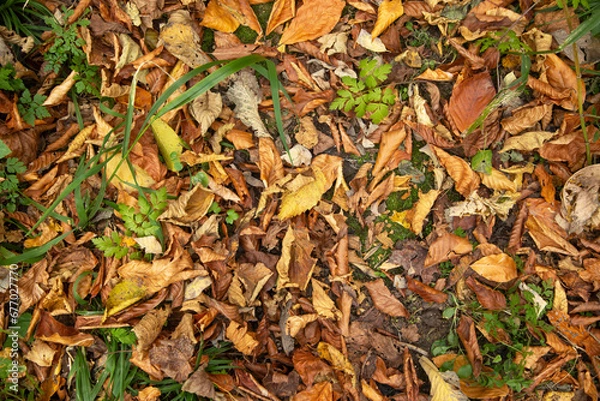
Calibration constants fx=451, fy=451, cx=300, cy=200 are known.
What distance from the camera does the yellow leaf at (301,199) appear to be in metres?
2.32

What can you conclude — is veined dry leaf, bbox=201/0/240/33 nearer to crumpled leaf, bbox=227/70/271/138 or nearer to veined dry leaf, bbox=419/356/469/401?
crumpled leaf, bbox=227/70/271/138

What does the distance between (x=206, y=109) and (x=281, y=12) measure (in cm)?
65

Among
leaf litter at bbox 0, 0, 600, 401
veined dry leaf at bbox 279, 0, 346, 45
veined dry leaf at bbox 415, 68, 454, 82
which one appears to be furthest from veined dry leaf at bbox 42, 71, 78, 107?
veined dry leaf at bbox 415, 68, 454, 82

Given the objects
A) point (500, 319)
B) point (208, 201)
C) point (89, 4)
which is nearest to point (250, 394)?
point (208, 201)

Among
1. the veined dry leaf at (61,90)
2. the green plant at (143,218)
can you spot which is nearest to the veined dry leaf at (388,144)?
the green plant at (143,218)

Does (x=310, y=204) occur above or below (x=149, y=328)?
above

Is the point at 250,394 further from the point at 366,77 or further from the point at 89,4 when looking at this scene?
the point at 89,4

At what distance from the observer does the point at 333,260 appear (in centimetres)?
237

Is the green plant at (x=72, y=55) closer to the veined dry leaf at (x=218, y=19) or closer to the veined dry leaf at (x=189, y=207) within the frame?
the veined dry leaf at (x=218, y=19)

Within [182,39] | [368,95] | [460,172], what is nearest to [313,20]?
[368,95]

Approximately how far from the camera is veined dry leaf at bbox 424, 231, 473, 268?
93.4 inches

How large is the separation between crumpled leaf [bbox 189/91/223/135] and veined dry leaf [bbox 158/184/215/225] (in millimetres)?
313

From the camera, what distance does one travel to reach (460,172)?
93.1 inches

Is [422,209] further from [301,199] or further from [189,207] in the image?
[189,207]
